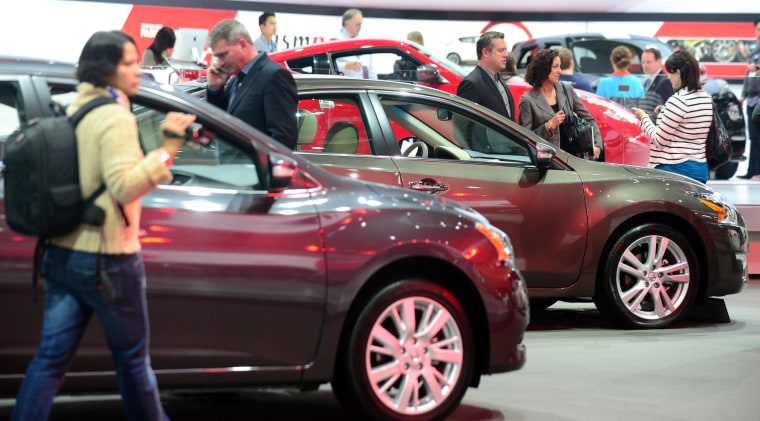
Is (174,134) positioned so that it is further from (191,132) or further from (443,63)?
(443,63)

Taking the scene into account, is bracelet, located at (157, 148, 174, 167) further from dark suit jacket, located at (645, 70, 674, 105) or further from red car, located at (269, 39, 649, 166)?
dark suit jacket, located at (645, 70, 674, 105)

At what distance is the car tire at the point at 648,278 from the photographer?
725cm

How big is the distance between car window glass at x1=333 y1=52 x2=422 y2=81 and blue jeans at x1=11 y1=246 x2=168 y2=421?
838 centimetres

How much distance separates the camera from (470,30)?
19219 mm

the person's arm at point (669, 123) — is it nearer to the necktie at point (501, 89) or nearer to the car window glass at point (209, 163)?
the necktie at point (501, 89)

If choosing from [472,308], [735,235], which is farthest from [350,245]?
[735,235]

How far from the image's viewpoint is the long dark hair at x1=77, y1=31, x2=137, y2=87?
369cm

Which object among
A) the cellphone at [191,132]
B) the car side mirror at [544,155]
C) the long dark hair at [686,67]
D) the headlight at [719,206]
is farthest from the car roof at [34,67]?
the long dark hair at [686,67]

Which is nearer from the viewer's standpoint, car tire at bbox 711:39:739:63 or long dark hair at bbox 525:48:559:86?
long dark hair at bbox 525:48:559:86

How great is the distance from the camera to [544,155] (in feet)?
22.3

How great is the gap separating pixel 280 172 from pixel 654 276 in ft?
12.3

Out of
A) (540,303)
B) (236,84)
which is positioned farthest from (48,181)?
(540,303)

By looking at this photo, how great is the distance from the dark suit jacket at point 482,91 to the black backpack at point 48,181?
5.25 meters

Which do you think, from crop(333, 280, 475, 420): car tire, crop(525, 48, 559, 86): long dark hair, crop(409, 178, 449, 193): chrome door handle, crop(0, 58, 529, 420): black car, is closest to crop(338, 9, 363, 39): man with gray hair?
crop(525, 48, 559, 86): long dark hair
